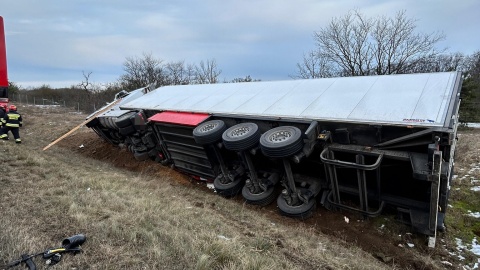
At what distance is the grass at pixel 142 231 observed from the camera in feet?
8.75

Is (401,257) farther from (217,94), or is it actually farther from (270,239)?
(217,94)

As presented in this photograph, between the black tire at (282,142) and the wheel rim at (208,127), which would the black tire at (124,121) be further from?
the black tire at (282,142)

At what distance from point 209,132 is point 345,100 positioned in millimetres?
2454

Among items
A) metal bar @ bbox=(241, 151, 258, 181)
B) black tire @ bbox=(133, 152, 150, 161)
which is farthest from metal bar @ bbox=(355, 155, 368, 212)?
black tire @ bbox=(133, 152, 150, 161)

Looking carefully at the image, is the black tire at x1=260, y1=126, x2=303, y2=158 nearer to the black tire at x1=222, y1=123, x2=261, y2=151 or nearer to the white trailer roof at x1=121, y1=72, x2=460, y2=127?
the black tire at x1=222, y1=123, x2=261, y2=151

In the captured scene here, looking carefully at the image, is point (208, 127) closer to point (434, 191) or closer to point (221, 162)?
point (221, 162)

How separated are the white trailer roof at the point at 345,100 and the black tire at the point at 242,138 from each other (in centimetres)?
44

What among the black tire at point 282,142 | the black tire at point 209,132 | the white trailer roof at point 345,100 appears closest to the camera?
the white trailer roof at point 345,100

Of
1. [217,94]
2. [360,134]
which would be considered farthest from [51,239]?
[217,94]

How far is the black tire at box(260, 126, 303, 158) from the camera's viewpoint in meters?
4.68

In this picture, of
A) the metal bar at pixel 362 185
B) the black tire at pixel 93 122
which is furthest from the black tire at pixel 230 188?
the black tire at pixel 93 122

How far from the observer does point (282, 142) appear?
475cm

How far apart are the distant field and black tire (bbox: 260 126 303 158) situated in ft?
3.47

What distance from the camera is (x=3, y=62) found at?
34.6 feet
